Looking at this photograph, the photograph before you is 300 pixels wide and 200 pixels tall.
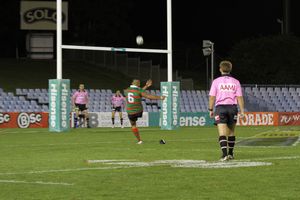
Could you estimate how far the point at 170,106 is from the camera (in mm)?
34219

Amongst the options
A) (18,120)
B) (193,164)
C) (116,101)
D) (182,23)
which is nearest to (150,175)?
(193,164)

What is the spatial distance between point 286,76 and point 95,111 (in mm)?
21039

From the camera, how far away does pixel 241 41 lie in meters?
61.8

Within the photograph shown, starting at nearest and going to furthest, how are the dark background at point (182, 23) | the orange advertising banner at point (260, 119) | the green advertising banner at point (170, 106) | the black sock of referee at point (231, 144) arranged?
the black sock of referee at point (231, 144) → the green advertising banner at point (170, 106) → the orange advertising banner at point (260, 119) → the dark background at point (182, 23)

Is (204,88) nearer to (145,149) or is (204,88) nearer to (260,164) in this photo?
(145,149)

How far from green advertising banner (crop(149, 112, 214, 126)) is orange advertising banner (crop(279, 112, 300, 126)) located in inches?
164

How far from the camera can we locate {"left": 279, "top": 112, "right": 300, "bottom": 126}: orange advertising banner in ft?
143

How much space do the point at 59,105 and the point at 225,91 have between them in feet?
53.5

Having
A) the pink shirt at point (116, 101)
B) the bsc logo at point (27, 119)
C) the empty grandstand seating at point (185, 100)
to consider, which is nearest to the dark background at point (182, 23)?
the empty grandstand seating at point (185, 100)

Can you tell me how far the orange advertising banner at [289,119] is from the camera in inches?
1714

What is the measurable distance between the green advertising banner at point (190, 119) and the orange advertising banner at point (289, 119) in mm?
4166

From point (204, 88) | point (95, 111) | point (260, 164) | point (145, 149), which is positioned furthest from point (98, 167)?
point (204, 88)

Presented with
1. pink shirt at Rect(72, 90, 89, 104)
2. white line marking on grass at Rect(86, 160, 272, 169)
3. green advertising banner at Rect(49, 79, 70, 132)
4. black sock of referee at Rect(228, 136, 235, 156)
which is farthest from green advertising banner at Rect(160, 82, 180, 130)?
white line marking on grass at Rect(86, 160, 272, 169)

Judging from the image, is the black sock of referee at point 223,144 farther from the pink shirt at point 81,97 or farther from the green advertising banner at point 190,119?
the green advertising banner at point 190,119
